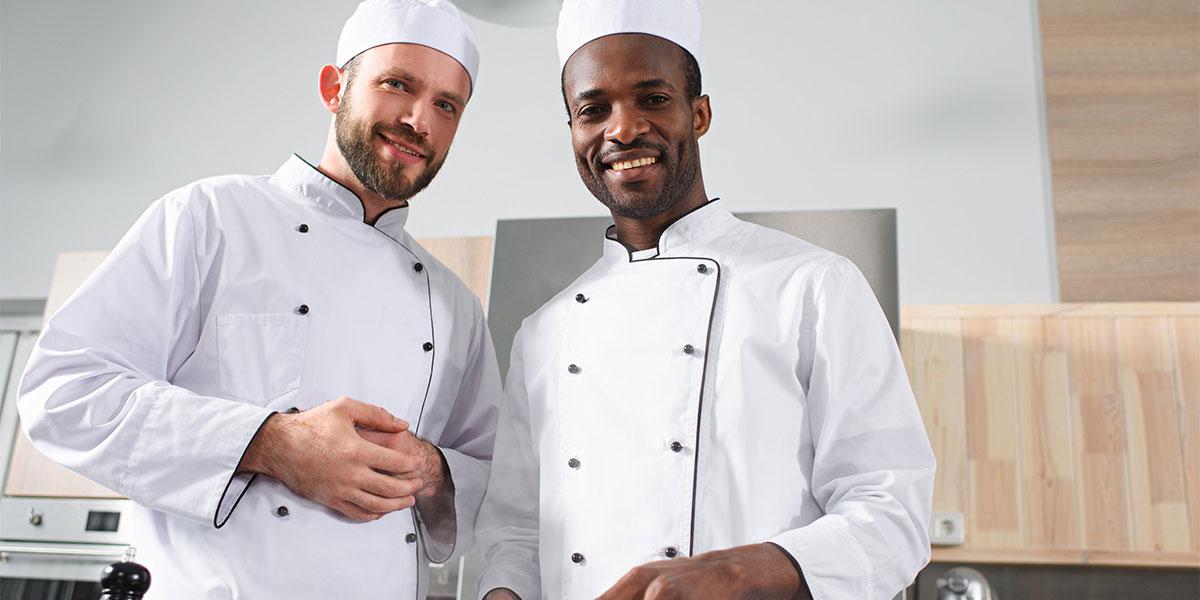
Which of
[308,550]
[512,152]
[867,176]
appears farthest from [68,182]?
[308,550]

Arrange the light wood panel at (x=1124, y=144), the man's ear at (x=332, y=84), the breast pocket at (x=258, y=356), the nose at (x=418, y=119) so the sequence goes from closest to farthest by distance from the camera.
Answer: the breast pocket at (x=258, y=356) → the nose at (x=418, y=119) → the man's ear at (x=332, y=84) → the light wood panel at (x=1124, y=144)

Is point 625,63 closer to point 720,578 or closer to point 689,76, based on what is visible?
point 689,76

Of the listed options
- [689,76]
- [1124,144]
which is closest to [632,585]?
[689,76]

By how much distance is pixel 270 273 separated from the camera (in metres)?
1.24

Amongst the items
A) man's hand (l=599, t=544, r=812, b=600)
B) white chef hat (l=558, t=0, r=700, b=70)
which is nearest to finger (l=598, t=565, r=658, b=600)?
man's hand (l=599, t=544, r=812, b=600)

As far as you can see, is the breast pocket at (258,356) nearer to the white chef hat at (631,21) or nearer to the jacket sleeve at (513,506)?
the jacket sleeve at (513,506)

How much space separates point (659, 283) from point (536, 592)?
356 mm

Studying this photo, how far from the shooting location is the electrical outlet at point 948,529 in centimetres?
223

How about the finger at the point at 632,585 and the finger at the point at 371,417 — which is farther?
the finger at the point at 371,417

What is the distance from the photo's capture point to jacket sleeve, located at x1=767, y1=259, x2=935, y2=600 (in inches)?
35.3

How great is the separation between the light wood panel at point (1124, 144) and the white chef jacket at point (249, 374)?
75.4 inches

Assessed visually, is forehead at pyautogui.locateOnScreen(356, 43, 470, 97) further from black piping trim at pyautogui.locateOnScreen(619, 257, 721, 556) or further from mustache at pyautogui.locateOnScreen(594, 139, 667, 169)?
black piping trim at pyautogui.locateOnScreen(619, 257, 721, 556)

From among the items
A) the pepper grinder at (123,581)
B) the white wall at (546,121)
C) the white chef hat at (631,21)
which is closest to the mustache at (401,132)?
the white chef hat at (631,21)

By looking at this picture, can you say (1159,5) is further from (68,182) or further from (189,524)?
(68,182)
